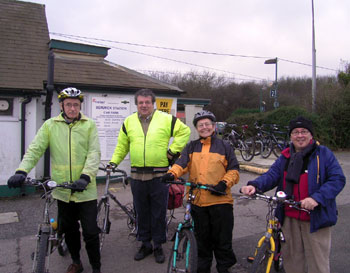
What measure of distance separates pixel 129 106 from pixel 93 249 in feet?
18.3

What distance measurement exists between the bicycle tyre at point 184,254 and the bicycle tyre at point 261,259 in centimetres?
57

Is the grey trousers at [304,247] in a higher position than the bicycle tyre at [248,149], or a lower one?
lower

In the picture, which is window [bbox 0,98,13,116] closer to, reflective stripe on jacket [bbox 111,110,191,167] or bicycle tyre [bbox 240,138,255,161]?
reflective stripe on jacket [bbox 111,110,191,167]

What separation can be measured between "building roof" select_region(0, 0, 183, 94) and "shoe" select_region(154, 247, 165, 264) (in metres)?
5.03

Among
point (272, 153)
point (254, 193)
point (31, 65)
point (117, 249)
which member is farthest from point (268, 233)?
point (272, 153)

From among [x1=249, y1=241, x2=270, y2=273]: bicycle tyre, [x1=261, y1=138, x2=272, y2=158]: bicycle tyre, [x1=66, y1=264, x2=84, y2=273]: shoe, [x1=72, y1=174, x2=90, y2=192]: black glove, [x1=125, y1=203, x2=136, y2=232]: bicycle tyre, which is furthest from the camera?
[x1=261, y1=138, x2=272, y2=158]: bicycle tyre

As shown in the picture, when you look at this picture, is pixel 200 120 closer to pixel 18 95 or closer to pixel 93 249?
pixel 93 249

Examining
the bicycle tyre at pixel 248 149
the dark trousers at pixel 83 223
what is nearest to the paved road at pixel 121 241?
the dark trousers at pixel 83 223

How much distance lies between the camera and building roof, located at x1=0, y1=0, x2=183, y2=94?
25.2 ft

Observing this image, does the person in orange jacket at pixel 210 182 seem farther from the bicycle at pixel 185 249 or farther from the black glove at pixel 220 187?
the bicycle at pixel 185 249

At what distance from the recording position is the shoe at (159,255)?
3988 mm

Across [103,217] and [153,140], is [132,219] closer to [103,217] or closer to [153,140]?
[103,217]

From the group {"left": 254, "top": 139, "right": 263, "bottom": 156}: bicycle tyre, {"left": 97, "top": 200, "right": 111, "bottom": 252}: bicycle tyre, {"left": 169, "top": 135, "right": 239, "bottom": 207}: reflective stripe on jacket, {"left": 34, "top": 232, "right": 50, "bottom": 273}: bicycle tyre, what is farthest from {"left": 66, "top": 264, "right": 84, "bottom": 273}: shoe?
{"left": 254, "top": 139, "right": 263, "bottom": 156}: bicycle tyre

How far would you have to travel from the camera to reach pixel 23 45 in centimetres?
848
